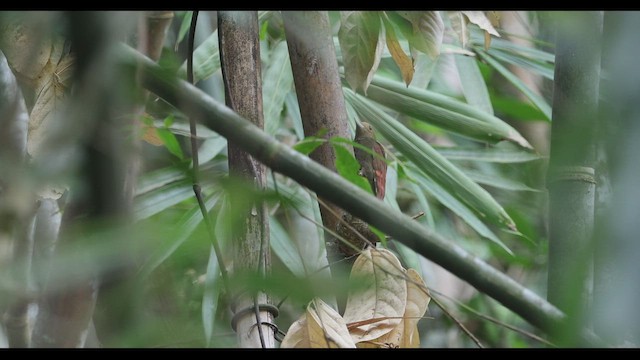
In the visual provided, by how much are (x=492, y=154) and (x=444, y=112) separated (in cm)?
44

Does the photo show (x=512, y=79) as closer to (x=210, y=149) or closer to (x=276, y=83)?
(x=276, y=83)

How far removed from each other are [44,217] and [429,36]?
849 mm

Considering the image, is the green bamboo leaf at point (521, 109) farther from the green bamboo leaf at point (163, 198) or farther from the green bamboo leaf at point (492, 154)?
the green bamboo leaf at point (163, 198)

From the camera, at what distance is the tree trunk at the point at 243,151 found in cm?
71

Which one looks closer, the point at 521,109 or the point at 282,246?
the point at 282,246

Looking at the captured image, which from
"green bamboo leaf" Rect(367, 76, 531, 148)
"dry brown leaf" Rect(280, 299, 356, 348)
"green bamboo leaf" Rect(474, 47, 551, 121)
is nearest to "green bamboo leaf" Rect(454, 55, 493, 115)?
"green bamboo leaf" Rect(474, 47, 551, 121)

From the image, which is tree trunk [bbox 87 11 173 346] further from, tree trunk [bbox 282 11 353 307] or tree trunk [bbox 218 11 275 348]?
tree trunk [bbox 282 11 353 307]

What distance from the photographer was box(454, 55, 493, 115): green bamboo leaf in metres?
1.58

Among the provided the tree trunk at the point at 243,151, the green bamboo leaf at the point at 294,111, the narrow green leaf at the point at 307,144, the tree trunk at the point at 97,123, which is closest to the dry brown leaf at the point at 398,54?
the tree trunk at the point at 243,151

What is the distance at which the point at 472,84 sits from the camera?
1631mm

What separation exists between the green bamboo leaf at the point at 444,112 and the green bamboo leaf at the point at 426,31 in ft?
1.73

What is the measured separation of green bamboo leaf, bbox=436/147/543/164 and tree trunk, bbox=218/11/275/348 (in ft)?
2.88

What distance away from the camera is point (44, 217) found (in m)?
1.33

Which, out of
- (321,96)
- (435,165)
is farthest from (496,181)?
(321,96)
